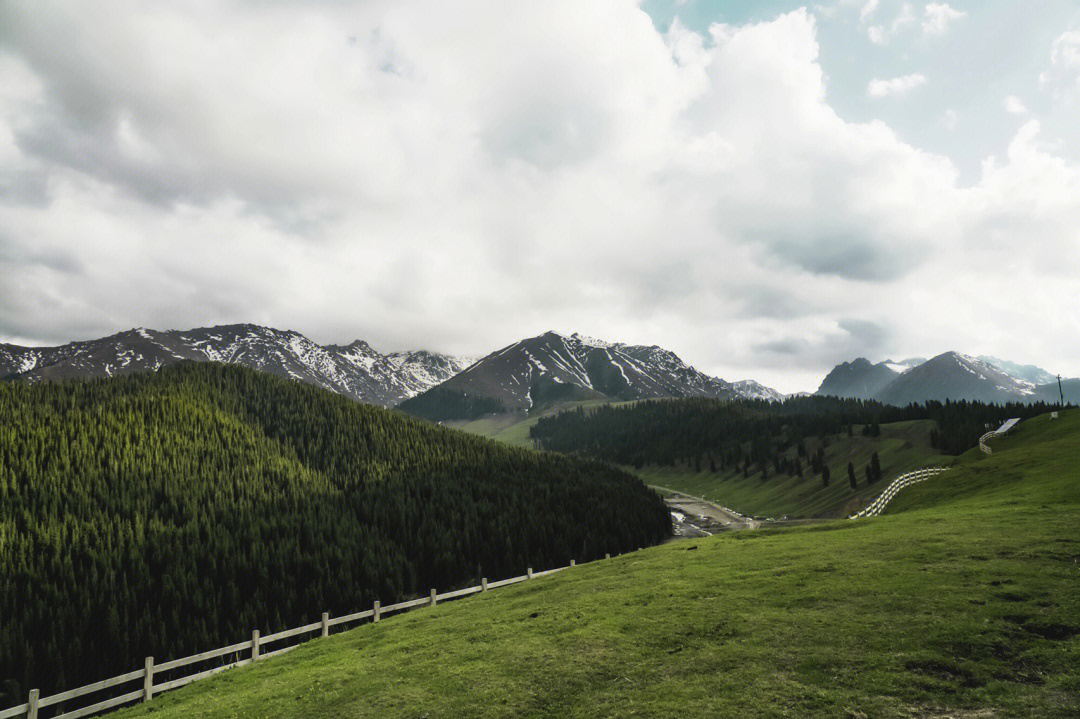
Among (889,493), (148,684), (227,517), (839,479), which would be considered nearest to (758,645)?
(148,684)

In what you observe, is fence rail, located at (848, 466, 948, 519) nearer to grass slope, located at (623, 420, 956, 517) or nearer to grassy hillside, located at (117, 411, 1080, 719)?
grassy hillside, located at (117, 411, 1080, 719)

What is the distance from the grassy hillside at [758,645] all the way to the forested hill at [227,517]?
51249 mm

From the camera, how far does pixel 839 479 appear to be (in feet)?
493

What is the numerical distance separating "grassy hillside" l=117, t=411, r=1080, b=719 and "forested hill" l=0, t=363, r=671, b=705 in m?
51.2

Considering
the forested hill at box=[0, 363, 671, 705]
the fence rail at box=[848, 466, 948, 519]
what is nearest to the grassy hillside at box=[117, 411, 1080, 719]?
the fence rail at box=[848, 466, 948, 519]

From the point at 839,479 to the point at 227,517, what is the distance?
499 ft

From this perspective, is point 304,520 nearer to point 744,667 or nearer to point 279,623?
point 279,623

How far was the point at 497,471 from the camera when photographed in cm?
14225

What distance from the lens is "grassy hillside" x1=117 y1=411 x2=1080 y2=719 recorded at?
13.5m

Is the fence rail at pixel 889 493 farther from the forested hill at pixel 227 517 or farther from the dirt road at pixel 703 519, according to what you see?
the forested hill at pixel 227 517

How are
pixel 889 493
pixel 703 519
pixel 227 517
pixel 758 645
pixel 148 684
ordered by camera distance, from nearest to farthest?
pixel 758 645 < pixel 148 684 < pixel 889 493 < pixel 227 517 < pixel 703 519

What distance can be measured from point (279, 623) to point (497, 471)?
74.9 meters

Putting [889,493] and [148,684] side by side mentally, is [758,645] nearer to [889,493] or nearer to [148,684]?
[148,684]

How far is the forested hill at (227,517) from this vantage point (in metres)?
64.6
